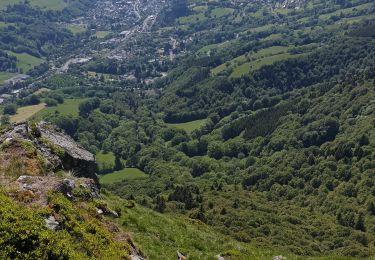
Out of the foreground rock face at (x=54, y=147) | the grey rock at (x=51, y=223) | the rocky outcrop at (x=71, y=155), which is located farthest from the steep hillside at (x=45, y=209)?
the rocky outcrop at (x=71, y=155)

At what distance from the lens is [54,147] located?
43406mm

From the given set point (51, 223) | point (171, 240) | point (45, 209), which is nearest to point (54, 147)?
point (171, 240)

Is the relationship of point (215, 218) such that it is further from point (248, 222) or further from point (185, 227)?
point (185, 227)

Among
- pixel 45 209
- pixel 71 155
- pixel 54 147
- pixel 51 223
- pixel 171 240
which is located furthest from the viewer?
pixel 71 155

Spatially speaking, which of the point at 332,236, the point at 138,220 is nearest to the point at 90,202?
the point at 138,220

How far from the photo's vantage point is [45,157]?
3941cm

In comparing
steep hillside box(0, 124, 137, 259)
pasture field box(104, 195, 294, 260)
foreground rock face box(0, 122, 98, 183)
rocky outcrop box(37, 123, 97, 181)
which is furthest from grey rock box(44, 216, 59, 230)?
rocky outcrop box(37, 123, 97, 181)

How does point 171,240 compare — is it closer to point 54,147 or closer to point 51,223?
point 54,147

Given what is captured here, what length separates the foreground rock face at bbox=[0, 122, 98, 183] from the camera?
40.0 meters

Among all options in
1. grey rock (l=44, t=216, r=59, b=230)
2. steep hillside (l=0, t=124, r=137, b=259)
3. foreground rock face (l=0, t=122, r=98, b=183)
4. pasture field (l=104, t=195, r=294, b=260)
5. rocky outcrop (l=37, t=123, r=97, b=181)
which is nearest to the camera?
steep hillside (l=0, t=124, r=137, b=259)

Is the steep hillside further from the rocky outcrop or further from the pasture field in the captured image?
the pasture field

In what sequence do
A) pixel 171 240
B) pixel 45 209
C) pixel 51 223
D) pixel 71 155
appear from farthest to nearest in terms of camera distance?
pixel 71 155
pixel 171 240
pixel 45 209
pixel 51 223

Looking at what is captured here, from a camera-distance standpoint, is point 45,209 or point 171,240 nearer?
point 45,209

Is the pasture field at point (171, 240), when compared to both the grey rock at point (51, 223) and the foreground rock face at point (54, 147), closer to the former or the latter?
the foreground rock face at point (54, 147)
